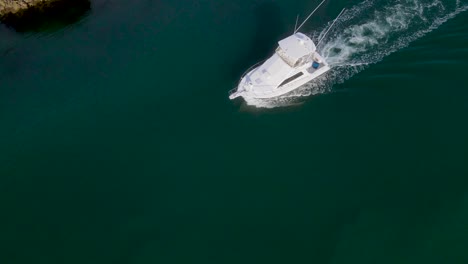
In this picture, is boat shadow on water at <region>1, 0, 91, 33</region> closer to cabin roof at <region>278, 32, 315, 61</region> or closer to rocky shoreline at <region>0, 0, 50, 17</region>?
rocky shoreline at <region>0, 0, 50, 17</region>

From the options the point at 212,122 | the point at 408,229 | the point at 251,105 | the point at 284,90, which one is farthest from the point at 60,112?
the point at 408,229

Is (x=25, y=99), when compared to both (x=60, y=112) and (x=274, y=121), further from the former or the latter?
(x=274, y=121)

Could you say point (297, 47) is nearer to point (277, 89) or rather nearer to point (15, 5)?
point (277, 89)

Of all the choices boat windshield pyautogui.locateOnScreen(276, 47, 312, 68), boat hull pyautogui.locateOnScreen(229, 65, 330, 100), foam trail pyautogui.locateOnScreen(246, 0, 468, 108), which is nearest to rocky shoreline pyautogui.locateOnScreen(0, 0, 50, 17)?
boat hull pyautogui.locateOnScreen(229, 65, 330, 100)

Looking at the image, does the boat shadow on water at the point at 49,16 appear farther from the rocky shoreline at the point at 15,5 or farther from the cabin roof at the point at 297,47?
the cabin roof at the point at 297,47

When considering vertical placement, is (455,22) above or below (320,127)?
above

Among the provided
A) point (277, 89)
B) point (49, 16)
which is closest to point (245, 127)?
point (277, 89)
